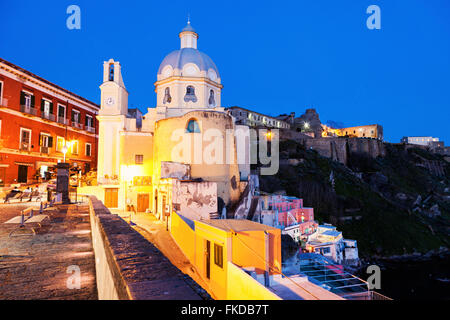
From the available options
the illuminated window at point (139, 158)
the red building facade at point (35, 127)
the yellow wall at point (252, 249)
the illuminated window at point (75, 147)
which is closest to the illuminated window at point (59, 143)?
the red building facade at point (35, 127)

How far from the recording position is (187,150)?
886 inches

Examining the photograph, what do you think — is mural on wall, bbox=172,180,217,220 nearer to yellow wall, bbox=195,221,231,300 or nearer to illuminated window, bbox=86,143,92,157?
yellow wall, bbox=195,221,231,300

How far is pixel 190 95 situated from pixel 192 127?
6193mm

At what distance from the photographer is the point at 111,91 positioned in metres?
26.8

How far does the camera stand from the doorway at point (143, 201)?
23.5m

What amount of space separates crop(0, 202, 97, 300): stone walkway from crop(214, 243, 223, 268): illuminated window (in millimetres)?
4604

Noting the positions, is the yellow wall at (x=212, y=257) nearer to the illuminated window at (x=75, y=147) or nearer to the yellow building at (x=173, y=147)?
the yellow building at (x=173, y=147)

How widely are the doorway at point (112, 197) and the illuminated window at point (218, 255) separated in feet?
56.4

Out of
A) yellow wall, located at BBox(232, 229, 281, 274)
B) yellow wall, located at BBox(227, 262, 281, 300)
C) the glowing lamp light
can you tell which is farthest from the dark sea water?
the glowing lamp light

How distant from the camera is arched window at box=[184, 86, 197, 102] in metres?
27.6

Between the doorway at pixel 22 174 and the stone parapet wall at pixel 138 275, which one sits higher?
the doorway at pixel 22 174
